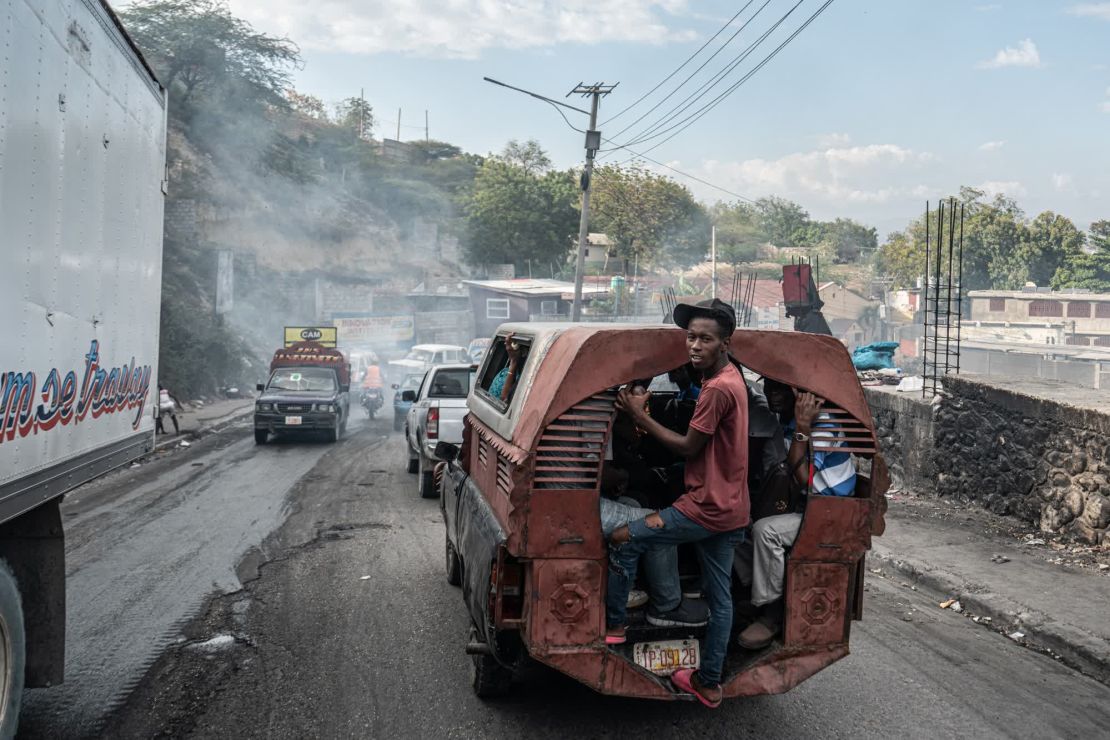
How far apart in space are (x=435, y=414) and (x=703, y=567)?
7.48 m

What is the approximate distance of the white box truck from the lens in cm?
336

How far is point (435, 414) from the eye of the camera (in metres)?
11.2

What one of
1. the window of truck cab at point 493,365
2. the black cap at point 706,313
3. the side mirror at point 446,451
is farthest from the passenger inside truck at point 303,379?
the black cap at point 706,313

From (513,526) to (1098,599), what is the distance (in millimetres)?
5169

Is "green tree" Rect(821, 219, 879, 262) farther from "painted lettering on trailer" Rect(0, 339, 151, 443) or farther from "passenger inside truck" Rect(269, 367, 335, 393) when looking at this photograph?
"painted lettering on trailer" Rect(0, 339, 151, 443)

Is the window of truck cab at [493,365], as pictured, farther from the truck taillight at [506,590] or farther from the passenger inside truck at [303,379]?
the passenger inside truck at [303,379]

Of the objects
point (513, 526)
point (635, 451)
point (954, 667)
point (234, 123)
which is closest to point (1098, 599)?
point (954, 667)

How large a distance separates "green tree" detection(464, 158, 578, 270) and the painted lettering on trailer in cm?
5439

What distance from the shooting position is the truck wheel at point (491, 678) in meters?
4.60

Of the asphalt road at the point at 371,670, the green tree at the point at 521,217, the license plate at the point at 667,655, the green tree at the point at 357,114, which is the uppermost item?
the green tree at the point at 357,114

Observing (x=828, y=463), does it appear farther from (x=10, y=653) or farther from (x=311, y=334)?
(x=311, y=334)

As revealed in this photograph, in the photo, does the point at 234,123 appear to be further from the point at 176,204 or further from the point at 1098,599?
the point at 1098,599

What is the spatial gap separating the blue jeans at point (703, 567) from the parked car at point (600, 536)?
0.29 ft

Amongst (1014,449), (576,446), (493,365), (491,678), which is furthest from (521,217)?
(576,446)
